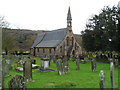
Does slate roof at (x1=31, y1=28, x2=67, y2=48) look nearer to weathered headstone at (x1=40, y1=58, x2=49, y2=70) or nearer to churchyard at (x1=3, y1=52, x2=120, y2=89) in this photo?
weathered headstone at (x1=40, y1=58, x2=49, y2=70)

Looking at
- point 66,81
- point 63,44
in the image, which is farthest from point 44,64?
point 63,44

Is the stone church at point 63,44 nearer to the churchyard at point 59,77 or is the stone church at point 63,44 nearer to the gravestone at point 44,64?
the churchyard at point 59,77

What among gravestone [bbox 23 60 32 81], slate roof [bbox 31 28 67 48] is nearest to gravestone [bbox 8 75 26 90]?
gravestone [bbox 23 60 32 81]

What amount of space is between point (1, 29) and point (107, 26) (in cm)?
2382

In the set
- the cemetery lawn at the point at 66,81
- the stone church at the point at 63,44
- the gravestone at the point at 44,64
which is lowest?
the cemetery lawn at the point at 66,81

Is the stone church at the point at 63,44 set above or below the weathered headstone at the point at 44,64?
above

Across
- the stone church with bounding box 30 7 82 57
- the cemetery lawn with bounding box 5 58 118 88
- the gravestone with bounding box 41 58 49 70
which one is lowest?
the cemetery lawn with bounding box 5 58 118 88

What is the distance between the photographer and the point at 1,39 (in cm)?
3731

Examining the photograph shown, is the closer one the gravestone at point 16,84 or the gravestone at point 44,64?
the gravestone at point 16,84

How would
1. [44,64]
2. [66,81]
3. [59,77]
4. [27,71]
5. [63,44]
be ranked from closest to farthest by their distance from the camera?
[66,81] → [27,71] → [59,77] → [44,64] → [63,44]

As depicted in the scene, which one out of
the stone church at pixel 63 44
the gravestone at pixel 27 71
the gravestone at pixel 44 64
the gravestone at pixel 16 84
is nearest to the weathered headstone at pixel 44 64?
the gravestone at pixel 44 64

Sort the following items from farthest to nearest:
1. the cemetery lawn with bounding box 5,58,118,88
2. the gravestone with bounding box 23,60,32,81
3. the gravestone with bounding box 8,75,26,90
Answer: the gravestone with bounding box 23,60,32,81 → the cemetery lawn with bounding box 5,58,118,88 → the gravestone with bounding box 8,75,26,90

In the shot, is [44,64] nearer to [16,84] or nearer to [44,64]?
[44,64]

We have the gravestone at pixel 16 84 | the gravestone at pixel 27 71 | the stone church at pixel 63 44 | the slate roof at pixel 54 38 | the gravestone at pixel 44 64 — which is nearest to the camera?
the gravestone at pixel 16 84
